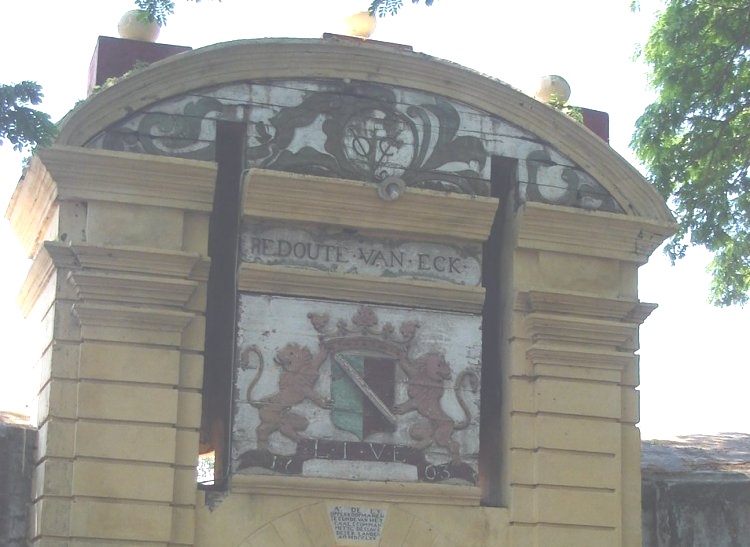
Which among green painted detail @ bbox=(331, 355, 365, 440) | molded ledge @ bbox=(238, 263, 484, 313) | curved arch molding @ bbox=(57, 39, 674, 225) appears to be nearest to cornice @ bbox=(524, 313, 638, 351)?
molded ledge @ bbox=(238, 263, 484, 313)

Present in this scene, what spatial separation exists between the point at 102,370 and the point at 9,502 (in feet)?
5.12

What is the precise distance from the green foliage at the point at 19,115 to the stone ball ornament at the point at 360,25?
468cm

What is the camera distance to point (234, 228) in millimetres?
14797

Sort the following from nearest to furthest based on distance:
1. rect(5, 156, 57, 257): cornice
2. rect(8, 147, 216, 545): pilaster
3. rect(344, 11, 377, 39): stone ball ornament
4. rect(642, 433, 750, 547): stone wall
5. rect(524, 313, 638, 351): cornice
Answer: rect(8, 147, 216, 545): pilaster < rect(5, 156, 57, 257): cornice < rect(524, 313, 638, 351): cornice < rect(344, 11, 377, 39): stone ball ornament < rect(642, 433, 750, 547): stone wall

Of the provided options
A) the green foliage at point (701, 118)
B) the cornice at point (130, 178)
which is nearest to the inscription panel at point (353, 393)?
the cornice at point (130, 178)

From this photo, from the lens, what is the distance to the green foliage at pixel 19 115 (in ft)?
38.1

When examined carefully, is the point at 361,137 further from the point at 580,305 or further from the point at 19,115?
the point at 19,115

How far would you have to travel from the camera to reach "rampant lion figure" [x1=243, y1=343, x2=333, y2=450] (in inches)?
549

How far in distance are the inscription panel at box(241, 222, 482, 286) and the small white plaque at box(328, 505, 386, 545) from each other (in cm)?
225

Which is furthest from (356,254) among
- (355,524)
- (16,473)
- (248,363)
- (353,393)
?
(16,473)

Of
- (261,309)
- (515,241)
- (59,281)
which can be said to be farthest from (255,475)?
(515,241)

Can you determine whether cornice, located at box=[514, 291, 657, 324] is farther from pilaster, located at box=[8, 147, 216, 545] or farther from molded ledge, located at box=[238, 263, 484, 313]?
pilaster, located at box=[8, 147, 216, 545]

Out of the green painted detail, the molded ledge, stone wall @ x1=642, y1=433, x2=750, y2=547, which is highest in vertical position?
the molded ledge

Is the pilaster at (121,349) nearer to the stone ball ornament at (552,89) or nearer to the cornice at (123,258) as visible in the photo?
the cornice at (123,258)
